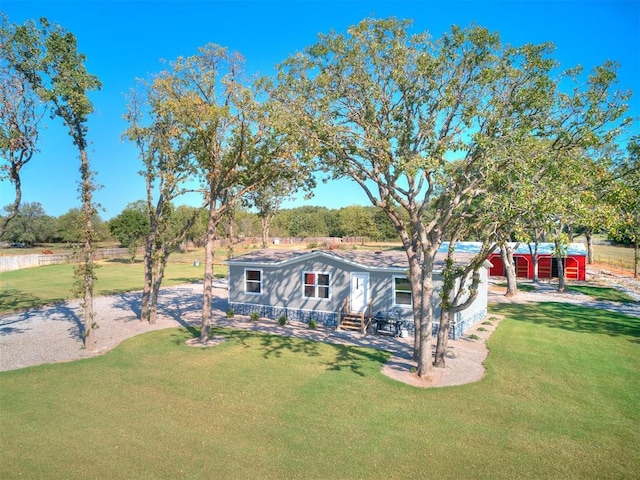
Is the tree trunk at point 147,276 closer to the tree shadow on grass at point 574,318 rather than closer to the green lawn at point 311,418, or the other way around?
the green lawn at point 311,418

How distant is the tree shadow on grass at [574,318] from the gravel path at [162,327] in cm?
189

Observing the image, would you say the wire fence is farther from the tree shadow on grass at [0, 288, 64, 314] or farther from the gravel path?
the gravel path

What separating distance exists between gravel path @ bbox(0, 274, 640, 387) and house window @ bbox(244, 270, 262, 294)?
68.3 inches

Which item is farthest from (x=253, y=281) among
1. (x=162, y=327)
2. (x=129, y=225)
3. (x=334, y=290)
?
(x=129, y=225)

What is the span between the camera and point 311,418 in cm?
1013

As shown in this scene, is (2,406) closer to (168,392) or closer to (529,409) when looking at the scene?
(168,392)

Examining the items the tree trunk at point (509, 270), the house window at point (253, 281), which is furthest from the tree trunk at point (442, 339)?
the tree trunk at point (509, 270)

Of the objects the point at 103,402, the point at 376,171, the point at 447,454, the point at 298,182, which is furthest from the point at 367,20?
the point at 103,402

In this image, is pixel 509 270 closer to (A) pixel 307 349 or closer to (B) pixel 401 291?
(B) pixel 401 291

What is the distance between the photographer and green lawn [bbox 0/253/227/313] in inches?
1087

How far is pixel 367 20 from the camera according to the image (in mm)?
12461

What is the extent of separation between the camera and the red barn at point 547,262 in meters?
38.8

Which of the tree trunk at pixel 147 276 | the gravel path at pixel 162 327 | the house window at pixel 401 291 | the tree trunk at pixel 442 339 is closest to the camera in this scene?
the tree trunk at pixel 442 339

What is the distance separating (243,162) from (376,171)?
6714 millimetres
